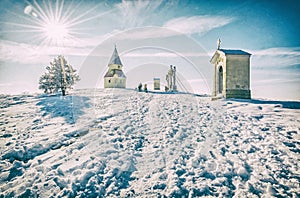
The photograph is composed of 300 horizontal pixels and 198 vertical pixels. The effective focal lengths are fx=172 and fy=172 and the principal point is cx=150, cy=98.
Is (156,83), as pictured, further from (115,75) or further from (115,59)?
(115,59)

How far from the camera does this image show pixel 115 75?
3916cm

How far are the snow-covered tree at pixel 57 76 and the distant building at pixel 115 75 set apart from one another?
826 cm

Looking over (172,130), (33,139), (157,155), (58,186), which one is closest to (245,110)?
(172,130)

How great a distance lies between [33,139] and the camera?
812 centimetres

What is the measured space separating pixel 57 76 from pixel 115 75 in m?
12.3

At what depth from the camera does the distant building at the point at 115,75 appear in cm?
3891

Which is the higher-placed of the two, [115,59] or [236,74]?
[115,59]

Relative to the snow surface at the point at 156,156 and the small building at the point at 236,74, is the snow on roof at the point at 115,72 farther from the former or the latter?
the snow surface at the point at 156,156

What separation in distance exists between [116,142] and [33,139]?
3.98m

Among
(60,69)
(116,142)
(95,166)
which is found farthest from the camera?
(60,69)

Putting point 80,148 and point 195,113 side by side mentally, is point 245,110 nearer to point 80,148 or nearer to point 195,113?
point 195,113

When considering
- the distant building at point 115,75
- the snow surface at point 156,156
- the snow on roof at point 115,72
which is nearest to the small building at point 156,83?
the distant building at point 115,75

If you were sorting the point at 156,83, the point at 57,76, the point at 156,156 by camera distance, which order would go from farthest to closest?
the point at 156,83
the point at 57,76
the point at 156,156

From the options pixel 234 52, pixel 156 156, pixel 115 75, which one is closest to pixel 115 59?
pixel 115 75
